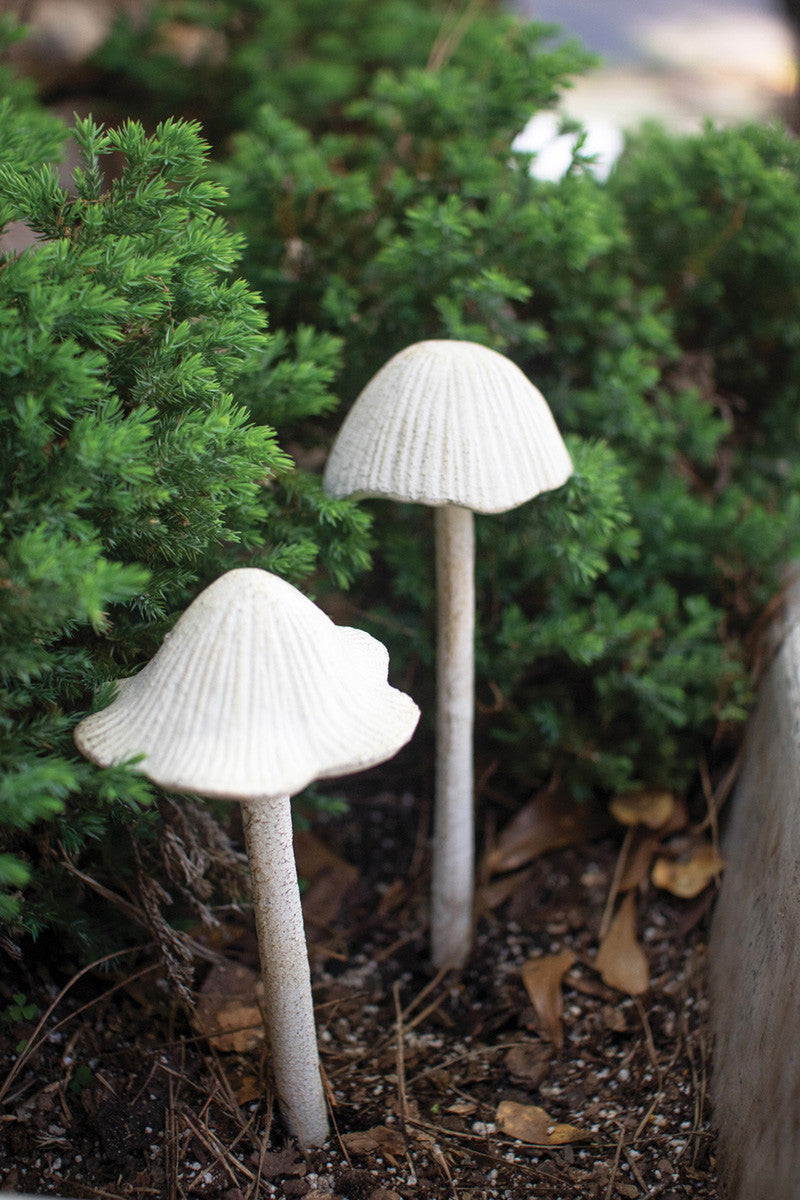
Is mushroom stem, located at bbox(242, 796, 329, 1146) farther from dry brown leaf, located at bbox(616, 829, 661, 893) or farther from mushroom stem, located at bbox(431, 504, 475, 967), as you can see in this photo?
dry brown leaf, located at bbox(616, 829, 661, 893)

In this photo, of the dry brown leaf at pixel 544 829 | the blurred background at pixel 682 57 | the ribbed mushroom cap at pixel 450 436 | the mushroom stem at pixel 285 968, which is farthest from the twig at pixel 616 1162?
the blurred background at pixel 682 57

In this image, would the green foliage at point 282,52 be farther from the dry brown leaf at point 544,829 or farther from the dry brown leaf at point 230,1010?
→ the dry brown leaf at point 230,1010

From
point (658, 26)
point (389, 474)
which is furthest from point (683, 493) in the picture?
point (658, 26)

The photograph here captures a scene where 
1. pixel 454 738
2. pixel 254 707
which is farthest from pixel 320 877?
pixel 254 707

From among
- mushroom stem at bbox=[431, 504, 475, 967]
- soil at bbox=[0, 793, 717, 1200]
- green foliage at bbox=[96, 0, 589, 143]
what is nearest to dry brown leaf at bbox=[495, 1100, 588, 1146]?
soil at bbox=[0, 793, 717, 1200]

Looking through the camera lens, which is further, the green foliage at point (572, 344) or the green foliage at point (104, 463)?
the green foliage at point (572, 344)

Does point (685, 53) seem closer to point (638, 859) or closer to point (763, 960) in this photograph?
point (638, 859)

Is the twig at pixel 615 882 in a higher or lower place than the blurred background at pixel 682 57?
lower
